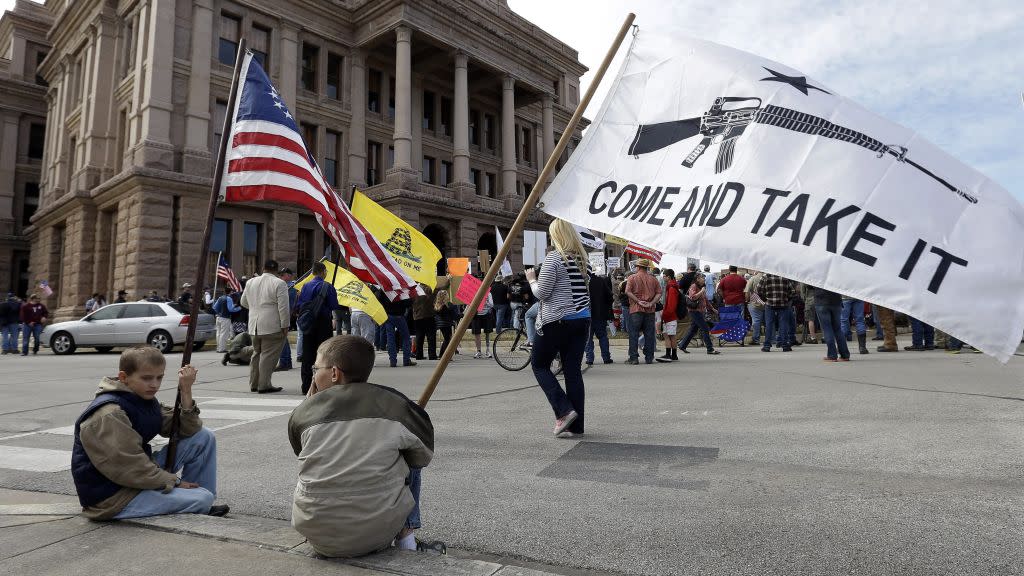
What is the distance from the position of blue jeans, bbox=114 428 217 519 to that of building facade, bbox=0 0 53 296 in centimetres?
4404

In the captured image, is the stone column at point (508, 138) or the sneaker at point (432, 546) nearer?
the sneaker at point (432, 546)

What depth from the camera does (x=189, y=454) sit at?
138 inches

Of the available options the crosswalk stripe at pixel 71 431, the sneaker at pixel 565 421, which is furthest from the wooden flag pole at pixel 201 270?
the sneaker at pixel 565 421

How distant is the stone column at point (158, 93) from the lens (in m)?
23.9

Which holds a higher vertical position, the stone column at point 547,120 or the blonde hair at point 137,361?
the stone column at point 547,120

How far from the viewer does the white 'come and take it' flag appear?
2176 millimetres

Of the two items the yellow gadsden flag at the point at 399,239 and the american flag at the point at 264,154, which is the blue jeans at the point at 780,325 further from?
the american flag at the point at 264,154

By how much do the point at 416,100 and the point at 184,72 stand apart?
40.9 ft

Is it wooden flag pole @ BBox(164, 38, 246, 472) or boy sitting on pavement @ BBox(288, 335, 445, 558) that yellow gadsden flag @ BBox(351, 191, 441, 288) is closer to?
wooden flag pole @ BBox(164, 38, 246, 472)

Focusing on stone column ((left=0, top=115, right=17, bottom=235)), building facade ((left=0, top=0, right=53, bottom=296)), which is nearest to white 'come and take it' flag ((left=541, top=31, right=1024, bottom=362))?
building facade ((left=0, top=0, right=53, bottom=296))

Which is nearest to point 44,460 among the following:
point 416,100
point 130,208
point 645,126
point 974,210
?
point 645,126

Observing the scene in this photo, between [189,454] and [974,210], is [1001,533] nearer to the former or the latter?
[974,210]

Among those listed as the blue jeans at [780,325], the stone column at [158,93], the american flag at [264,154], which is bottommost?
the blue jeans at [780,325]

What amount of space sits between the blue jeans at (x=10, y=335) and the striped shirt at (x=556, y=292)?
65.9ft
